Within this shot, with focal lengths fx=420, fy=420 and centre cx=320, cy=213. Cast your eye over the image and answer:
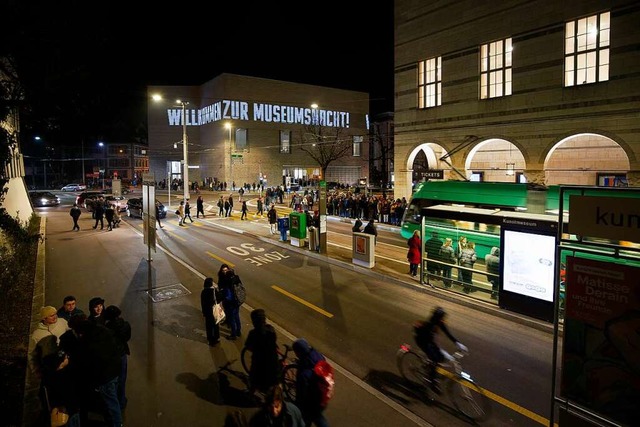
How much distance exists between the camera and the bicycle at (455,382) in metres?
6.54

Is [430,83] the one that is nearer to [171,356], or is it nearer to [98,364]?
[171,356]

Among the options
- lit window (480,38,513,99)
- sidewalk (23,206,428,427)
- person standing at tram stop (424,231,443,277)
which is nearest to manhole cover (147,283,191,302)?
sidewalk (23,206,428,427)

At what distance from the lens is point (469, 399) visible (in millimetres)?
6668

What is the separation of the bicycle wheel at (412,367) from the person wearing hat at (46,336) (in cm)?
557

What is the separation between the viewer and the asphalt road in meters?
6.62

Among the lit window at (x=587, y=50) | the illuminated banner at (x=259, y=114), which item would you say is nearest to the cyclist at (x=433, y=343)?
the lit window at (x=587, y=50)

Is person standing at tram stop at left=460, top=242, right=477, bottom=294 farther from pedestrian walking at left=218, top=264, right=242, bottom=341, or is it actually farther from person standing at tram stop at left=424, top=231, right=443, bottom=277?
pedestrian walking at left=218, top=264, right=242, bottom=341

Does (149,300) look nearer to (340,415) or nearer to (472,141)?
(340,415)

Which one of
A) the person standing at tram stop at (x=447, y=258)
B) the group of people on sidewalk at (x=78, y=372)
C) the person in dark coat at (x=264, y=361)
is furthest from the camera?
the person standing at tram stop at (x=447, y=258)

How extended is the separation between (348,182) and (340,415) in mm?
71513

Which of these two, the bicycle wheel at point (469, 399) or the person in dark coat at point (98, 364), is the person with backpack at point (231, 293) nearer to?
the person in dark coat at point (98, 364)

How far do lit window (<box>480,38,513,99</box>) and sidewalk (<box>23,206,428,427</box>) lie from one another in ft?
60.6

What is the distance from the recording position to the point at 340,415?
251 inches

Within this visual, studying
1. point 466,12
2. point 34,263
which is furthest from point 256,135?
point 34,263
